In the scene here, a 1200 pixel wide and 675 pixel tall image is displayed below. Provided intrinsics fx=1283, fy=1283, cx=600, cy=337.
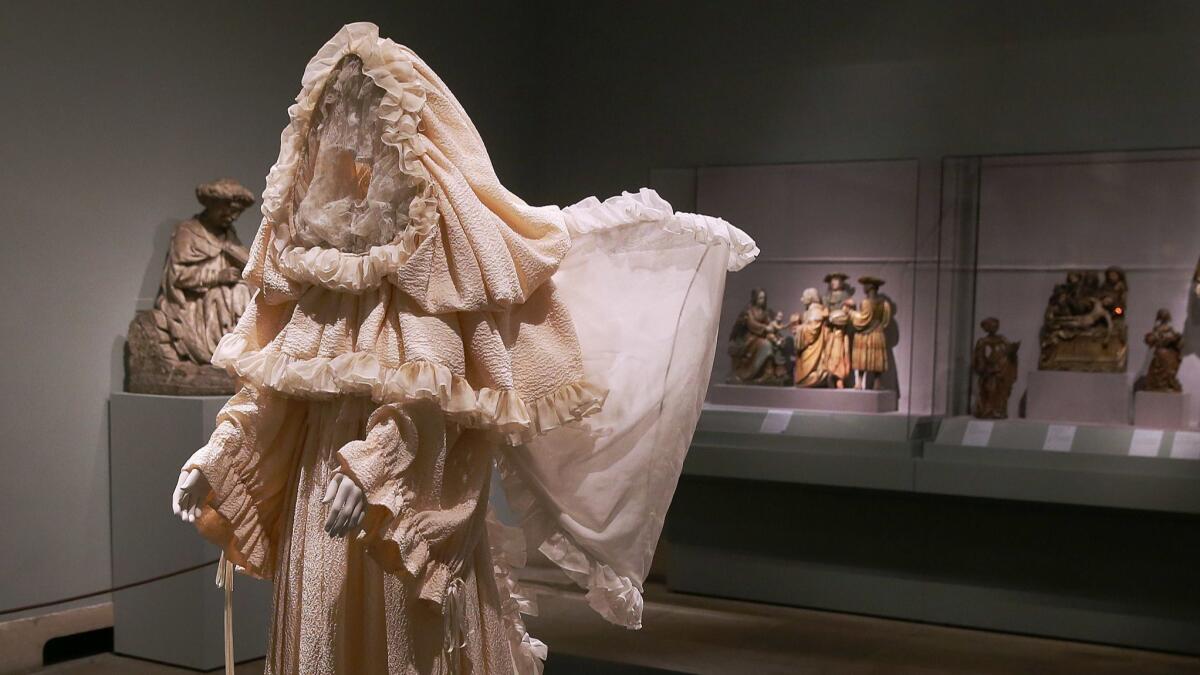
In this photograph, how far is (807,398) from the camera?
470 centimetres

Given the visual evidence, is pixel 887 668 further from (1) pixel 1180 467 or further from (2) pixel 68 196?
(2) pixel 68 196

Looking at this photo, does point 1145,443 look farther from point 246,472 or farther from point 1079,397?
point 246,472

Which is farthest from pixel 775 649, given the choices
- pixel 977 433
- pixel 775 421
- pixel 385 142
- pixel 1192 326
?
pixel 385 142

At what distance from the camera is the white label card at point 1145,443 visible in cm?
423

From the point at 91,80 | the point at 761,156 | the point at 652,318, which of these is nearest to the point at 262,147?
the point at 91,80

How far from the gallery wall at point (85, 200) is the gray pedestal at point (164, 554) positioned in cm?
8

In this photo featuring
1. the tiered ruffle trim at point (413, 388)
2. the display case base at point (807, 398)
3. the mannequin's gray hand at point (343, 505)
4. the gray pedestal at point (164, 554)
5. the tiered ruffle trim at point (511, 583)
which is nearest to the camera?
the mannequin's gray hand at point (343, 505)

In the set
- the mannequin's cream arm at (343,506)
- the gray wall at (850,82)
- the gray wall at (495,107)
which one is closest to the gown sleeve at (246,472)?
the mannequin's cream arm at (343,506)

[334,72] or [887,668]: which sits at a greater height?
[334,72]

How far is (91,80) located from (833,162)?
263 cm

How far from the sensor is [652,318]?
2771mm

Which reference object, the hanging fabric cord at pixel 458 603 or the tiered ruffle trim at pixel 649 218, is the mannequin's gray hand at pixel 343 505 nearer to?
the hanging fabric cord at pixel 458 603

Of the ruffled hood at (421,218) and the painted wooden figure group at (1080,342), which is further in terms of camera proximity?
the painted wooden figure group at (1080,342)

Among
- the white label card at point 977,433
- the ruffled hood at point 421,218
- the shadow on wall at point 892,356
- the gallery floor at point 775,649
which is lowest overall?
the gallery floor at point 775,649
